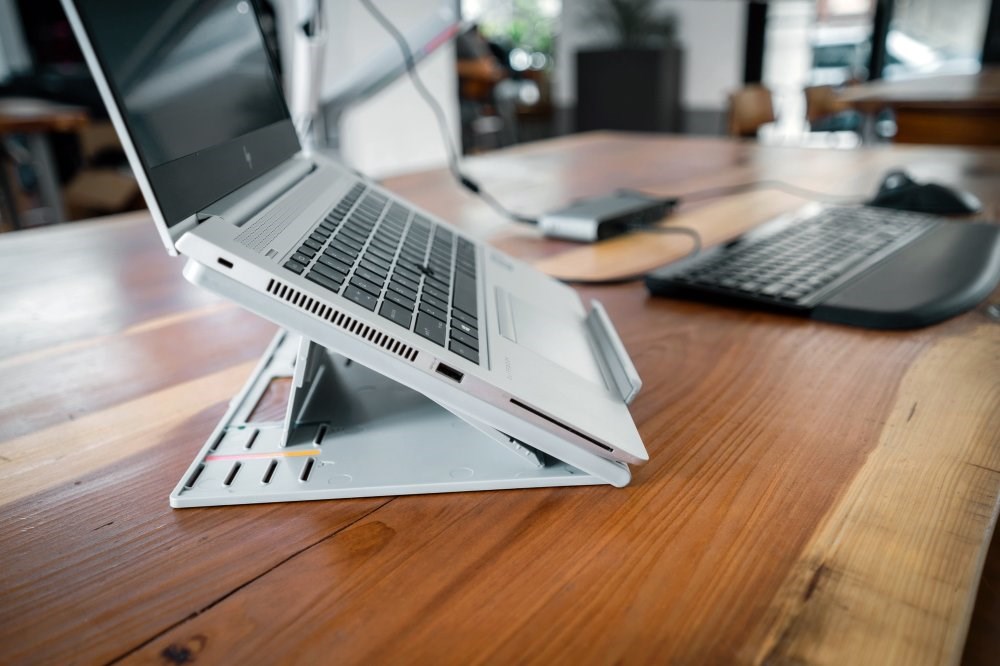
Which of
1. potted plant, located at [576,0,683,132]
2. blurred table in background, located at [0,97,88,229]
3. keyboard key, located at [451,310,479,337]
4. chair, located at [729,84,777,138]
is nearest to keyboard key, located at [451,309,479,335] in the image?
keyboard key, located at [451,310,479,337]

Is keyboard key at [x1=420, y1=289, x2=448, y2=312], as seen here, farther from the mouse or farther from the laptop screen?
the mouse

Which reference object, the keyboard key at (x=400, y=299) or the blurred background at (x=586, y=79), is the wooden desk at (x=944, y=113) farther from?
the keyboard key at (x=400, y=299)

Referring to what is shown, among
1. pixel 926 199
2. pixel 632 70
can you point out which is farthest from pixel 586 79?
pixel 926 199

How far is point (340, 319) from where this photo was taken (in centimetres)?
34

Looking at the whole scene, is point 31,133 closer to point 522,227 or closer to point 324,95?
point 324,95

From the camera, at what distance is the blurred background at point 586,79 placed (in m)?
3.37

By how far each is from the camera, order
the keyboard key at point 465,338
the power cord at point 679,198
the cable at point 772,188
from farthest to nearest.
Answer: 1. the cable at point 772,188
2. the power cord at point 679,198
3. the keyboard key at point 465,338

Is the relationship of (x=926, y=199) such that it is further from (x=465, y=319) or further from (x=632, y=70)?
(x=632, y=70)

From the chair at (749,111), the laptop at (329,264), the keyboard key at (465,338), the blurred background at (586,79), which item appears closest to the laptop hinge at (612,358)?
the laptop at (329,264)

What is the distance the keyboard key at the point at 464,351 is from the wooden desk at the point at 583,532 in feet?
0.23

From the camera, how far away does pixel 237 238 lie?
347mm

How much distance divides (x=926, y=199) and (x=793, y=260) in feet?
1.30

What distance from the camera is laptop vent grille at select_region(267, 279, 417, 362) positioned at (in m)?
0.33

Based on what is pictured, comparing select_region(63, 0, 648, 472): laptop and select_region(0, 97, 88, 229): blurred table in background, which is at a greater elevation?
select_region(63, 0, 648, 472): laptop
